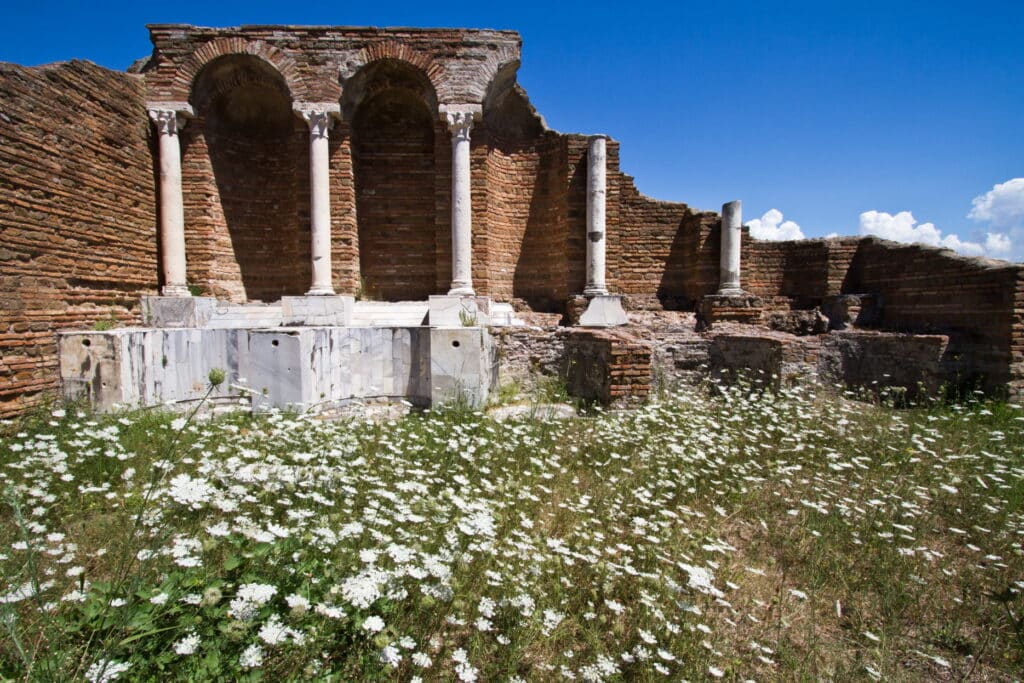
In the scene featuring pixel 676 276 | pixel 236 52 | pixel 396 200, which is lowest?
pixel 676 276

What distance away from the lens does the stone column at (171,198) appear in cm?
882

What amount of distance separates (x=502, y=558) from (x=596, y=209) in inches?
367

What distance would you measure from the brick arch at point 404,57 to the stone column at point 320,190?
1.07m

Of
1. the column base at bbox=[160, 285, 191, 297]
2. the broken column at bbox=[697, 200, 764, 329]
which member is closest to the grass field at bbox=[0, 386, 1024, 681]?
the column base at bbox=[160, 285, 191, 297]

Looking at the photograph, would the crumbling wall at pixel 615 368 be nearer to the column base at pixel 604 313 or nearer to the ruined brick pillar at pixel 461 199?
the column base at pixel 604 313

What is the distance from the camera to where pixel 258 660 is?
1.48 metres

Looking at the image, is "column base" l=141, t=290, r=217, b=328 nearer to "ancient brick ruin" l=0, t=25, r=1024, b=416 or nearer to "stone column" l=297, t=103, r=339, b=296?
"ancient brick ruin" l=0, t=25, r=1024, b=416

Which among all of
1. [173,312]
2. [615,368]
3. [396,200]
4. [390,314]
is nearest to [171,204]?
[173,312]

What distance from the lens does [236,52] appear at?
9.05m

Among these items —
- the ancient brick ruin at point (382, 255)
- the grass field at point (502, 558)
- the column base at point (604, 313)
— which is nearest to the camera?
the grass field at point (502, 558)

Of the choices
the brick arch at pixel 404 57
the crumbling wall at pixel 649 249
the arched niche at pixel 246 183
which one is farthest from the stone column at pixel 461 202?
the crumbling wall at pixel 649 249

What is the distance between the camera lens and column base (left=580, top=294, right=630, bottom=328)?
10148 millimetres

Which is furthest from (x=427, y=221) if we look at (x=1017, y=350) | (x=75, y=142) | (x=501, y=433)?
(x=1017, y=350)

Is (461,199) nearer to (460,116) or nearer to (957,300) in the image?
(460,116)
